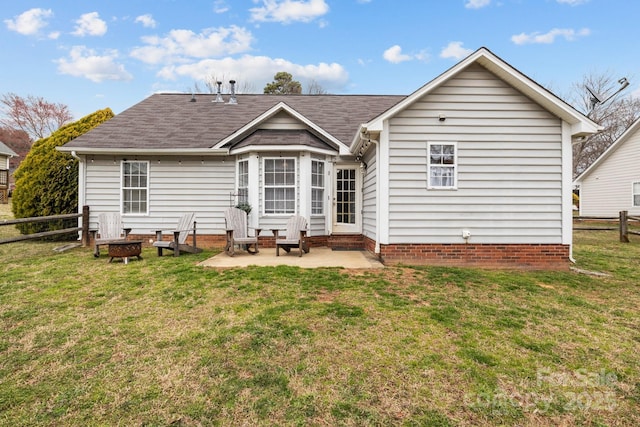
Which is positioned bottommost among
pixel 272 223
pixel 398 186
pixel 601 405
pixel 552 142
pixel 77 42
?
pixel 601 405

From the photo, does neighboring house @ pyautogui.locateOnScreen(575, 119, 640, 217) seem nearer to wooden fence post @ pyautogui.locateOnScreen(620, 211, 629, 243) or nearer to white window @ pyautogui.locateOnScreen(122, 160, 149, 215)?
wooden fence post @ pyautogui.locateOnScreen(620, 211, 629, 243)

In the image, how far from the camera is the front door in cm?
977

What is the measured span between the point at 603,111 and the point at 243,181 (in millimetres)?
33080

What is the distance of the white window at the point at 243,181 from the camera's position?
9.35 m

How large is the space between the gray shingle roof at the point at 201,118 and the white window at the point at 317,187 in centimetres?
123

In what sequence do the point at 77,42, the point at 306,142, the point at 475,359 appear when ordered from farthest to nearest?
the point at 77,42, the point at 306,142, the point at 475,359

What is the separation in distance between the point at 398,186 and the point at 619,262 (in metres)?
5.66

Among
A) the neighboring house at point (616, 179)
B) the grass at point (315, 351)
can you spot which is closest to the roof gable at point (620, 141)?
the neighboring house at point (616, 179)

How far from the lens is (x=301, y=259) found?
7.38 m

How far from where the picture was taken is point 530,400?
8.02ft

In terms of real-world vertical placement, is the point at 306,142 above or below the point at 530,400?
above

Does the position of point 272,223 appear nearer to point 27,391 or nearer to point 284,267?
point 284,267

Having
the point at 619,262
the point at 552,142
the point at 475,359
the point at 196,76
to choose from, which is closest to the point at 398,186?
the point at 552,142

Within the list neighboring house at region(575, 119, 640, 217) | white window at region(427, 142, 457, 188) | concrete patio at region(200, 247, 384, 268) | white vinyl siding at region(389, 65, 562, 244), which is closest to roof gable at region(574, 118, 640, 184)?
neighboring house at region(575, 119, 640, 217)
